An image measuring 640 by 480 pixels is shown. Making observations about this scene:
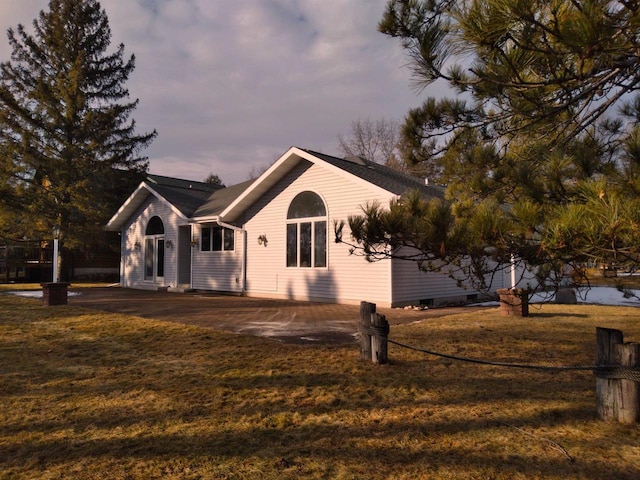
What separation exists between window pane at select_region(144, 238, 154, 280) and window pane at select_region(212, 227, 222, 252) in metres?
4.14

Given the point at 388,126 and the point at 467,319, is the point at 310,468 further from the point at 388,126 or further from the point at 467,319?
the point at 388,126

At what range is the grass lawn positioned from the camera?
9.45 ft

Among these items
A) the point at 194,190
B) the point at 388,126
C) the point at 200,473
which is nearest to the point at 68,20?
the point at 194,190

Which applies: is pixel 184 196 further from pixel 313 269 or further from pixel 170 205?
pixel 313 269

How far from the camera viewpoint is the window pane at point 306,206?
12184 mm

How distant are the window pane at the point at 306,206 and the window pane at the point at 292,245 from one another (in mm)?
372

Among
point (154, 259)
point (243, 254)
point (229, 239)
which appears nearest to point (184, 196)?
point (154, 259)

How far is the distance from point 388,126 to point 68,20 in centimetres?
2355

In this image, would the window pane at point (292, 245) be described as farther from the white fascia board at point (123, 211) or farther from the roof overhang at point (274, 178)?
the white fascia board at point (123, 211)

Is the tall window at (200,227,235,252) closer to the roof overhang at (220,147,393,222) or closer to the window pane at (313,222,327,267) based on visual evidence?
the roof overhang at (220,147,393,222)

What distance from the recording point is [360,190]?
11.2 m

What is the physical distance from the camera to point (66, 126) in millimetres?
20281

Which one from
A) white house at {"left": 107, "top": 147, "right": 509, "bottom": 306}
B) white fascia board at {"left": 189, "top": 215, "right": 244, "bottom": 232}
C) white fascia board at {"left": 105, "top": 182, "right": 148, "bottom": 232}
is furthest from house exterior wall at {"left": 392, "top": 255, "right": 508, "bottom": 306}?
white fascia board at {"left": 105, "top": 182, "right": 148, "bottom": 232}

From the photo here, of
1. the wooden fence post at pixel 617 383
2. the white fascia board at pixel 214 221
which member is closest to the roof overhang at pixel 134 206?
the white fascia board at pixel 214 221
